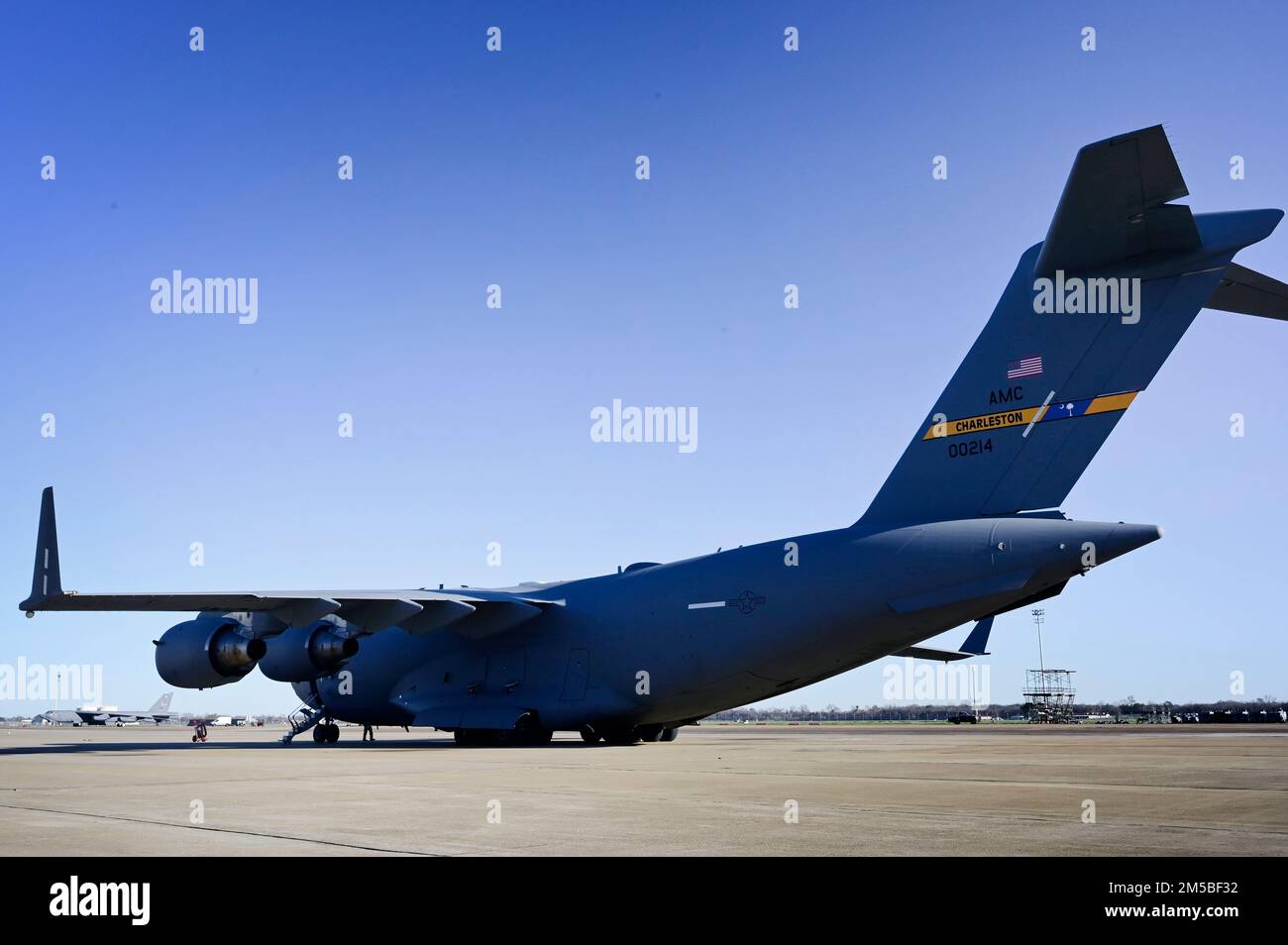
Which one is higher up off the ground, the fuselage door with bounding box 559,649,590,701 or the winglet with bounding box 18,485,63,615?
the winglet with bounding box 18,485,63,615

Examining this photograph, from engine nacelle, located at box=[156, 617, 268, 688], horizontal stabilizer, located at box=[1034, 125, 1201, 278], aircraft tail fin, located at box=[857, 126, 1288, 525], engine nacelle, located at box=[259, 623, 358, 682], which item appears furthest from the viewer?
engine nacelle, located at box=[259, 623, 358, 682]

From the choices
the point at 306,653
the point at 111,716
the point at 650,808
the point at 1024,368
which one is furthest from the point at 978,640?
the point at 111,716

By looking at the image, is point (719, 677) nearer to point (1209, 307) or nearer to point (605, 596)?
point (605, 596)

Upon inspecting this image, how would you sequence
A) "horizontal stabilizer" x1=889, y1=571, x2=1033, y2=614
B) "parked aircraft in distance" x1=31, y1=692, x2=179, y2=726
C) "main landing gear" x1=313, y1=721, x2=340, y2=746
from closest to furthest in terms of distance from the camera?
"horizontal stabilizer" x1=889, y1=571, x2=1033, y2=614 → "main landing gear" x1=313, y1=721, x2=340, y2=746 → "parked aircraft in distance" x1=31, y1=692, x2=179, y2=726

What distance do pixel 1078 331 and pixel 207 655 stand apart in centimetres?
1848

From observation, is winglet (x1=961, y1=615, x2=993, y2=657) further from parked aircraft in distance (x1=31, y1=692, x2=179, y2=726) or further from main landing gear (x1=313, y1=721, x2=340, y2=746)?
parked aircraft in distance (x1=31, y1=692, x2=179, y2=726)

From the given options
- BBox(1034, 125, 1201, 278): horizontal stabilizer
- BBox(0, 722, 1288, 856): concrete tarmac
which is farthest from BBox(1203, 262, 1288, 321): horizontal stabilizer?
BBox(0, 722, 1288, 856): concrete tarmac

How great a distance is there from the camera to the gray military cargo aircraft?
42.0 ft

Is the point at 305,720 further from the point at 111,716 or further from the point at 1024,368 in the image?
the point at 111,716

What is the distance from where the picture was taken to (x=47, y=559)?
68.2 ft

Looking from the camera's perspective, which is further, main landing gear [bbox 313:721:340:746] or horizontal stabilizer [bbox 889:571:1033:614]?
main landing gear [bbox 313:721:340:746]

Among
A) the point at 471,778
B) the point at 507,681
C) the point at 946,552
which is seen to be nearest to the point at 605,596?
the point at 507,681

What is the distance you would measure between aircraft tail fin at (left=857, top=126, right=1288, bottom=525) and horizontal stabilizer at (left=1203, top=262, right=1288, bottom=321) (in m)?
0.02

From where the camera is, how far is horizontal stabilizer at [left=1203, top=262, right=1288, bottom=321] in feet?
41.5
